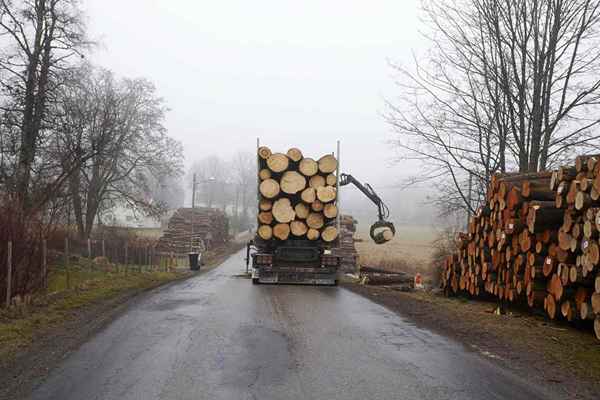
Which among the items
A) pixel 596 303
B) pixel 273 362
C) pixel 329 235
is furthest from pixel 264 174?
pixel 273 362

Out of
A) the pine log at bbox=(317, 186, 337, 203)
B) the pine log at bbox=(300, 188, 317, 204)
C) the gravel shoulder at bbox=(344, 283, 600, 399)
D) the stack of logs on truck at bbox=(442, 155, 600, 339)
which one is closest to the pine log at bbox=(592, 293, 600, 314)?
the stack of logs on truck at bbox=(442, 155, 600, 339)

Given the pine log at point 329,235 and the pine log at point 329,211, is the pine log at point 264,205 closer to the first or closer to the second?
the pine log at point 329,211

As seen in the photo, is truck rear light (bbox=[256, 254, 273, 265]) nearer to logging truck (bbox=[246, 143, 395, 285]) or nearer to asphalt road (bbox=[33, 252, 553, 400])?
logging truck (bbox=[246, 143, 395, 285])

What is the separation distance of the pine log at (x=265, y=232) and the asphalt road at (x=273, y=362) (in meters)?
5.84

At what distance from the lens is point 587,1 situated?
1488 cm

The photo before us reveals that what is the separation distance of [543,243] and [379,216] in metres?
10.3

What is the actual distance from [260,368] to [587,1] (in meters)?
12.8

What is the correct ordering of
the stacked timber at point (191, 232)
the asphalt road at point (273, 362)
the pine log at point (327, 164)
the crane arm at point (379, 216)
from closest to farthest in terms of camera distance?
1. the asphalt road at point (273, 362)
2. the pine log at point (327, 164)
3. the crane arm at point (379, 216)
4. the stacked timber at point (191, 232)

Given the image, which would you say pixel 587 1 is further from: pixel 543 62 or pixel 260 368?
pixel 260 368

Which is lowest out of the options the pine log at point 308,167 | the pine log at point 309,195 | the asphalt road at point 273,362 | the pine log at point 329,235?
the asphalt road at point 273,362

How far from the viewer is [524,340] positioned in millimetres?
8555

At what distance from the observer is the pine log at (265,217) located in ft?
55.5

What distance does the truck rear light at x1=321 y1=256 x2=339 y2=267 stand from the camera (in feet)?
54.3

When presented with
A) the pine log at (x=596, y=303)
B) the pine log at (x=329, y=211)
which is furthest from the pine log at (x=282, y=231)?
the pine log at (x=596, y=303)
